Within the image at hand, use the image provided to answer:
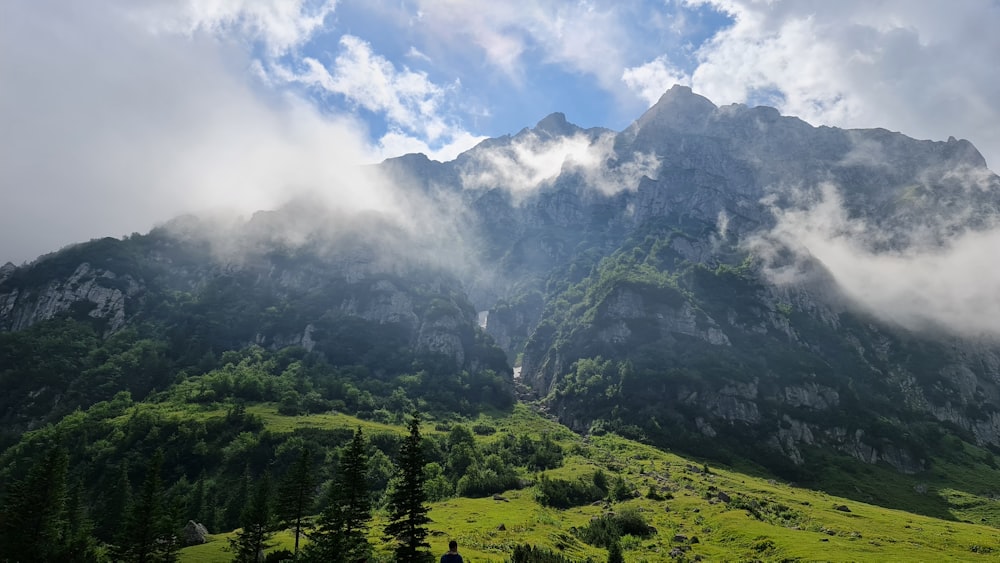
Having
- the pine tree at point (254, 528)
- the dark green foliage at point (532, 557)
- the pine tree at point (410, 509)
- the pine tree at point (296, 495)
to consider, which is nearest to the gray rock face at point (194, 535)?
the pine tree at point (254, 528)

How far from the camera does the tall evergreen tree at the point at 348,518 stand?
58.0m

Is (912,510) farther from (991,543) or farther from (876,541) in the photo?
(876,541)

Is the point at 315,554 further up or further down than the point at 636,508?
further up

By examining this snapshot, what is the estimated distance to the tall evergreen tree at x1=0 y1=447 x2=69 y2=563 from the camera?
226ft

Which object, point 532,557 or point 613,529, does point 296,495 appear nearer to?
point 532,557

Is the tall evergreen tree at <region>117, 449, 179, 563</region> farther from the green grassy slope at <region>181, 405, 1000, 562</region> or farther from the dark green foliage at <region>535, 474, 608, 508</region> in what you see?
the dark green foliage at <region>535, 474, 608, 508</region>

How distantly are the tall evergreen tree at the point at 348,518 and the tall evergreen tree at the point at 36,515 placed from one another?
130 ft

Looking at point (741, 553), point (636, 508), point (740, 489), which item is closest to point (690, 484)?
point (740, 489)

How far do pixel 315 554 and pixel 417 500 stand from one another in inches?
645

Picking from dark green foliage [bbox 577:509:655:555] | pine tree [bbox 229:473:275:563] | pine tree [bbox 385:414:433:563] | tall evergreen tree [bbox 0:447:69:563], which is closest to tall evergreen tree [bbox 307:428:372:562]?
pine tree [bbox 229:473:275:563]

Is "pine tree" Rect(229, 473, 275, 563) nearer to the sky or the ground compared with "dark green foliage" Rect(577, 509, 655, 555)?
nearer to the sky

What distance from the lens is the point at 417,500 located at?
52.3m

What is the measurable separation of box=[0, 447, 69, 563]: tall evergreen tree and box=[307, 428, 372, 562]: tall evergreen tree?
3971 centimetres

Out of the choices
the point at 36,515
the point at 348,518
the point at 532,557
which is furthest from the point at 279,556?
the point at 36,515
